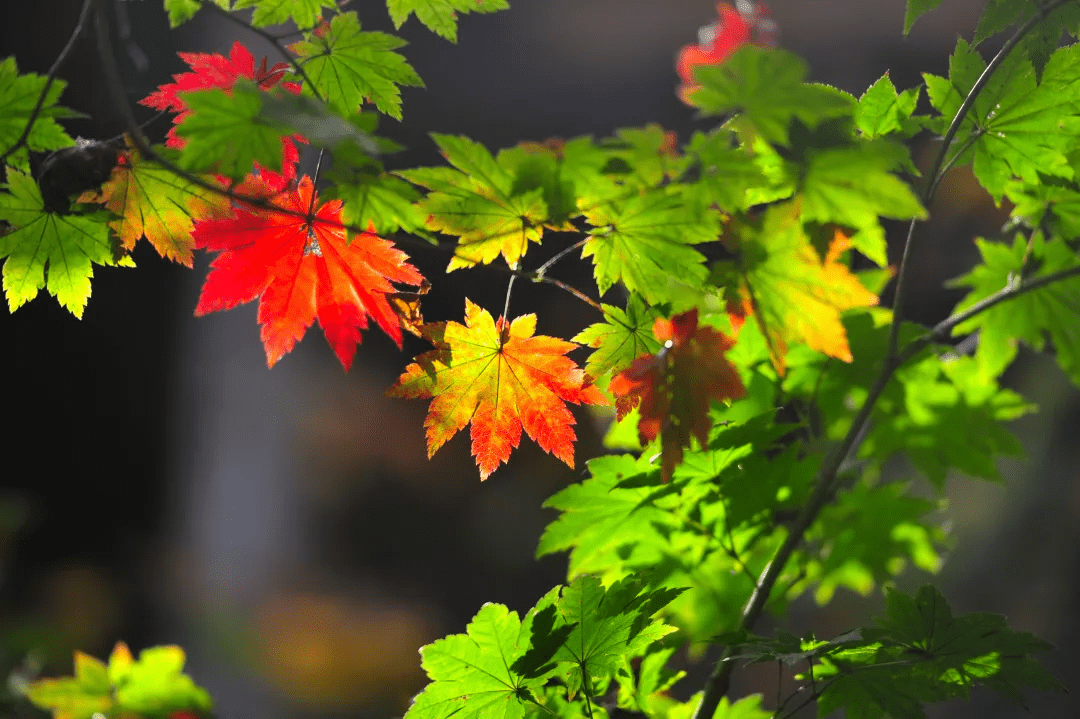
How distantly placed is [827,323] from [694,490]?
0.27 meters

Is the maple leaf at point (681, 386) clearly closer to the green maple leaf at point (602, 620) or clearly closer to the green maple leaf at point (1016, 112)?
the green maple leaf at point (602, 620)

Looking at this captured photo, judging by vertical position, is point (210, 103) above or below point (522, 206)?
above

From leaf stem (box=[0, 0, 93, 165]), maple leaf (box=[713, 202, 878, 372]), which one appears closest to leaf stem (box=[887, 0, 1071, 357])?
maple leaf (box=[713, 202, 878, 372])

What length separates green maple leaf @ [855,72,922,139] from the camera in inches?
27.9

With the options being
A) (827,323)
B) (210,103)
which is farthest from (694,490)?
(210,103)

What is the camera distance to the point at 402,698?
4.18m

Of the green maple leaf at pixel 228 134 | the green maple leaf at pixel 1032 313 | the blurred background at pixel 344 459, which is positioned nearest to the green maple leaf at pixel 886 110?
the green maple leaf at pixel 1032 313

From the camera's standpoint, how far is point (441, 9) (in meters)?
0.77

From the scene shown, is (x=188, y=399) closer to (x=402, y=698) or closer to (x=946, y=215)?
(x=402, y=698)

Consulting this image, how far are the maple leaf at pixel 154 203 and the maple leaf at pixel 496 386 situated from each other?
0.26 m

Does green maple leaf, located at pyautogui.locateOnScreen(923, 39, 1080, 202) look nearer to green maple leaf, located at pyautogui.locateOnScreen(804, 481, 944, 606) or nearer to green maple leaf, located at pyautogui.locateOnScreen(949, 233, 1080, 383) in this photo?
green maple leaf, located at pyautogui.locateOnScreen(949, 233, 1080, 383)

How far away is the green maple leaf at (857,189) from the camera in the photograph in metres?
0.51

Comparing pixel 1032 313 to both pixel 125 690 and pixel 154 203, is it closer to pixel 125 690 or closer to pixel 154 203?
pixel 154 203

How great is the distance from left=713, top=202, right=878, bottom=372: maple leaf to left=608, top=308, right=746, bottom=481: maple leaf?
0.12 ft
